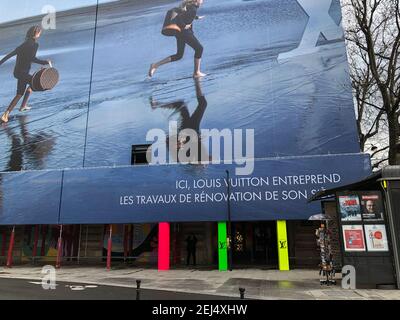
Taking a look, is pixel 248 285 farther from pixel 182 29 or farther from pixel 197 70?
pixel 182 29

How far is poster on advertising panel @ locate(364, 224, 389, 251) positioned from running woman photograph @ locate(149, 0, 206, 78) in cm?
1777

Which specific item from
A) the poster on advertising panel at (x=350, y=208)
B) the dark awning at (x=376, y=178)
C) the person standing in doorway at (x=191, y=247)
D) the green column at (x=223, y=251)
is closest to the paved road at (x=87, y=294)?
the poster on advertising panel at (x=350, y=208)

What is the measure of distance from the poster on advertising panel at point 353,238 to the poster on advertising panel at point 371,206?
467 millimetres

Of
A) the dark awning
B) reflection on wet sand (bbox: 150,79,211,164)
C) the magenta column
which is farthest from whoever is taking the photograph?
reflection on wet sand (bbox: 150,79,211,164)

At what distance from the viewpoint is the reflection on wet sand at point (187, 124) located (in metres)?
24.0

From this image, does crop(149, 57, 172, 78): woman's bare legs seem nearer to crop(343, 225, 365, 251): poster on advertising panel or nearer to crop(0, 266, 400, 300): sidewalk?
crop(0, 266, 400, 300): sidewalk

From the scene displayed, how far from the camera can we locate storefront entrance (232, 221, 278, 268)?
933 inches

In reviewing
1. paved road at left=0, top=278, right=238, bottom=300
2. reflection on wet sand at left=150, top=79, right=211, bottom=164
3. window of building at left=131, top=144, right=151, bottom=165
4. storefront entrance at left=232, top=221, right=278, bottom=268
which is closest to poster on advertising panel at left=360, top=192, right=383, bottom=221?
paved road at left=0, top=278, right=238, bottom=300

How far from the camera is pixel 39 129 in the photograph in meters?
28.8

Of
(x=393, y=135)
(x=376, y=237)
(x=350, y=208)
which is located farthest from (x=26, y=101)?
(x=376, y=237)

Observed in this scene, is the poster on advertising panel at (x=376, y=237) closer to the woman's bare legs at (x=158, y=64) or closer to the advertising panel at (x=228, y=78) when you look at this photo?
the advertising panel at (x=228, y=78)

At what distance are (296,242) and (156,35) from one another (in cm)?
1773
